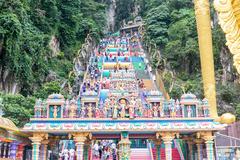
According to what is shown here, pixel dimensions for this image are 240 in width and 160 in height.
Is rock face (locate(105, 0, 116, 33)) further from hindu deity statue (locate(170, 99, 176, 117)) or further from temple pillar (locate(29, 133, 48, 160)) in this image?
temple pillar (locate(29, 133, 48, 160))

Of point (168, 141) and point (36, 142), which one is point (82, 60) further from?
point (168, 141)

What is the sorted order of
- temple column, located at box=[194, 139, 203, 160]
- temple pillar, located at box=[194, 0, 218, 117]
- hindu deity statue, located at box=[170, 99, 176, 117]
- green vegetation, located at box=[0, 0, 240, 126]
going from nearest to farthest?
hindu deity statue, located at box=[170, 99, 176, 117] → temple column, located at box=[194, 139, 203, 160] → temple pillar, located at box=[194, 0, 218, 117] → green vegetation, located at box=[0, 0, 240, 126]

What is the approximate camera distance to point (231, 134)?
13.9 meters

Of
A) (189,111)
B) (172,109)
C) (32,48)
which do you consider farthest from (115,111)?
(32,48)

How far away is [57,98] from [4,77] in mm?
9702

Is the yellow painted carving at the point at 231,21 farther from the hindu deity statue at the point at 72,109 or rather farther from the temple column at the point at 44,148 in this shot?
the temple column at the point at 44,148

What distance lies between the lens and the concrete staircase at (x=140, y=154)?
15.5 metres

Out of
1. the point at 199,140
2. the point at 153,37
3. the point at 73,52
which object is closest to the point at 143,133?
the point at 199,140

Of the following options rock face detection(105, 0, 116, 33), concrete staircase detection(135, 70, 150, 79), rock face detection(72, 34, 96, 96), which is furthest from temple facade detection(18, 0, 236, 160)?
rock face detection(105, 0, 116, 33)

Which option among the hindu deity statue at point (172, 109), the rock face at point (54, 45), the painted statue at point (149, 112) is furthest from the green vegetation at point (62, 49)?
the hindu deity statue at point (172, 109)

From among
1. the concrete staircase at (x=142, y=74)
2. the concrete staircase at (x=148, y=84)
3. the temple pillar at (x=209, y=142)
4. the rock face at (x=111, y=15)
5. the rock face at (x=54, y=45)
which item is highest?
the rock face at (x=111, y=15)

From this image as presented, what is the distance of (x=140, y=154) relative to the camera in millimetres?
15914

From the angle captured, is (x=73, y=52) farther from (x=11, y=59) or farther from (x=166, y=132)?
(x=166, y=132)

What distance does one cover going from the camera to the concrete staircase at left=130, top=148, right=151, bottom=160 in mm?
15519
